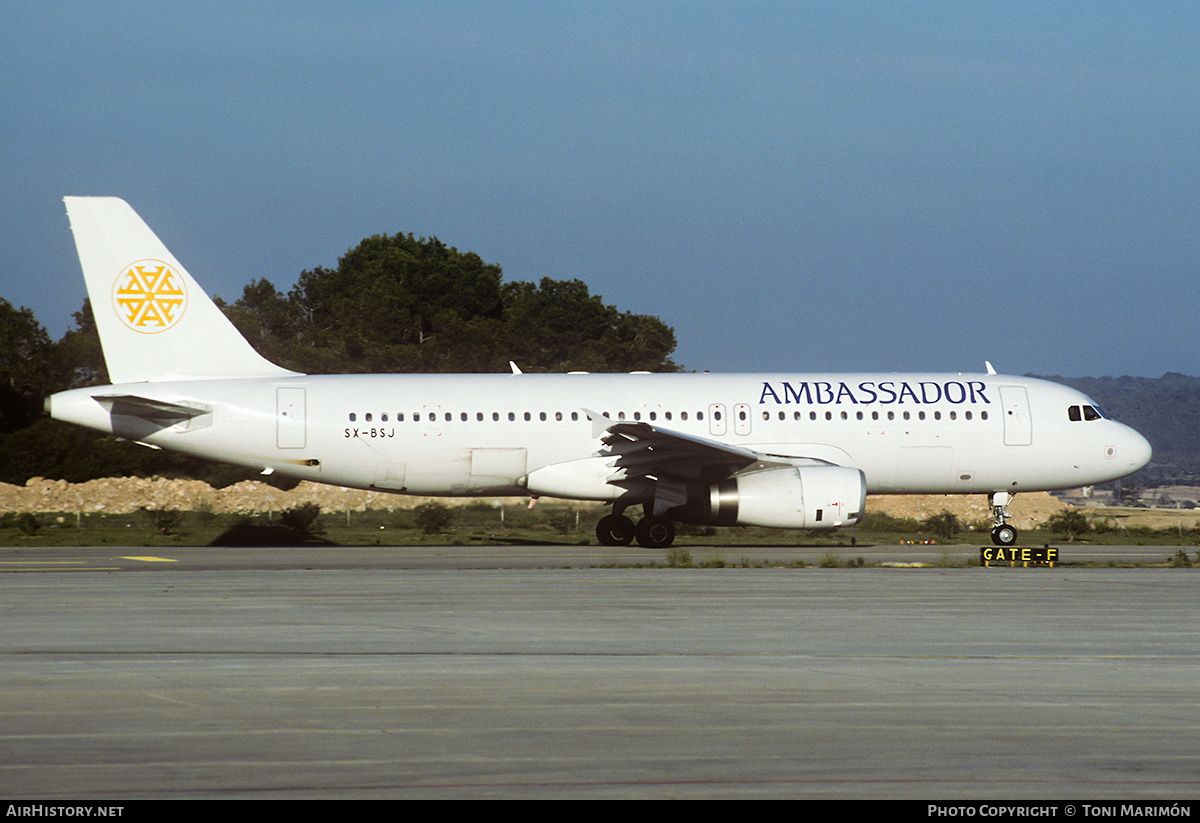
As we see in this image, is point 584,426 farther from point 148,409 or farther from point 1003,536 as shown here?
point 1003,536

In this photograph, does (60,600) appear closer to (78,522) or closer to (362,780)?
(362,780)

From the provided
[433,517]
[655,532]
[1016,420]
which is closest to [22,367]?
[433,517]

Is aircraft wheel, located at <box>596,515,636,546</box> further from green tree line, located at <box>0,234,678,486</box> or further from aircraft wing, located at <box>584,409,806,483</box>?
green tree line, located at <box>0,234,678,486</box>

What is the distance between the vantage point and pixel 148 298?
2506cm

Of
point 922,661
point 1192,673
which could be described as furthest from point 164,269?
point 1192,673

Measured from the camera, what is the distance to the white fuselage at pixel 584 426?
24.7 metres

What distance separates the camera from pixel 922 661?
1013 cm

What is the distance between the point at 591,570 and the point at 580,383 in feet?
24.7

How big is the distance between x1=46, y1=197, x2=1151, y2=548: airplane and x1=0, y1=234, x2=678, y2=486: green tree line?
1040 inches

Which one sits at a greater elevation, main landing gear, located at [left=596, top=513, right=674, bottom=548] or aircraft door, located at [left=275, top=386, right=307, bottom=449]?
aircraft door, located at [left=275, top=386, right=307, bottom=449]

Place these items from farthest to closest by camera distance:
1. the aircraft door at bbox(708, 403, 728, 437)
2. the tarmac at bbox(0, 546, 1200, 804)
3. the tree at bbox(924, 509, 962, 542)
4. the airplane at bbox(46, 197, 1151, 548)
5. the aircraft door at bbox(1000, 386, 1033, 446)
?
the tree at bbox(924, 509, 962, 542) < the aircraft door at bbox(1000, 386, 1033, 446) < the aircraft door at bbox(708, 403, 728, 437) < the airplane at bbox(46, 197, 1151, 548) < the tarmac at bbox(0, 546, 1200, 804)

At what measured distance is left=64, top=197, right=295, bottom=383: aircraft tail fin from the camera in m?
25.0

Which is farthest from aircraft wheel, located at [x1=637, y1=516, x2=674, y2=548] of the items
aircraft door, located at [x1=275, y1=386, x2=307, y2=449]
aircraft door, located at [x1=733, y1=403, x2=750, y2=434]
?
aircraft door, located at [x1=275, y1=386, x2=307, y2=449]

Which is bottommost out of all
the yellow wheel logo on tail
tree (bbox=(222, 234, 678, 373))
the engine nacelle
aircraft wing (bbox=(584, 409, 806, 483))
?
the engine nacelle
